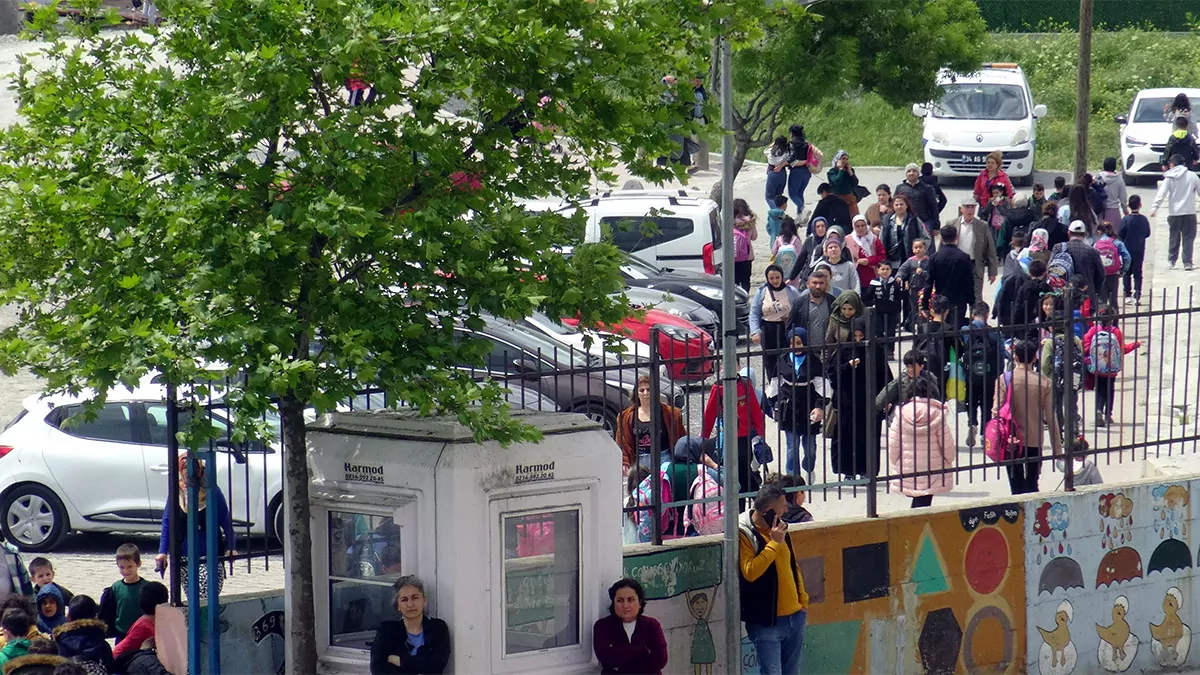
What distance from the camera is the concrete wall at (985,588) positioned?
33.2ft

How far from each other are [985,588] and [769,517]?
2.22 metres

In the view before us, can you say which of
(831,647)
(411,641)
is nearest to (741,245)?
(831,647)

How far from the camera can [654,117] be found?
7.98 meters

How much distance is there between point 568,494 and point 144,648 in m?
2.46

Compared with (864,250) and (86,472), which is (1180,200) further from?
(86,472)

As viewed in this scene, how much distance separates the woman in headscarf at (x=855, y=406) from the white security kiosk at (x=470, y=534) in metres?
2.38

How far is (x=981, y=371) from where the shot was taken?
11.8 metres

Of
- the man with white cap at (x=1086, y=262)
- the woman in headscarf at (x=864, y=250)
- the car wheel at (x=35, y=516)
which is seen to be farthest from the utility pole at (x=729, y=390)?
the woman in headscarf at (x=864, y=250)

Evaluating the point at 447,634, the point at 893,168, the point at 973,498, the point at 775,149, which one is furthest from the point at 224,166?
the point at 893,168

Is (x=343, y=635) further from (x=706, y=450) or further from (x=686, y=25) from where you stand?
(x=686, y=25)

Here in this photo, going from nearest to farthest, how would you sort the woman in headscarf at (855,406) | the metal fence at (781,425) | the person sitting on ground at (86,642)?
1. the person sitting on ground at (86,642)
2. the metal fence at (781,425)
3. the woman in headscarf at (855,406)

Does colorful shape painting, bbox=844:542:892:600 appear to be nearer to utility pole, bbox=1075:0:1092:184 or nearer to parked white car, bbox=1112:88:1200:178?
utility pole, bbox=1075:0:1092:184

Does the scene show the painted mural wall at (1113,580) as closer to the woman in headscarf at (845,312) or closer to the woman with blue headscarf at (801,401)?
the woman with blue headscarf at (801,401)

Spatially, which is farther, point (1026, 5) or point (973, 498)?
point (1026, 5)
